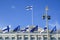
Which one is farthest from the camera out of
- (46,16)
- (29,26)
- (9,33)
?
(9,33)

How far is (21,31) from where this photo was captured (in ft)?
236

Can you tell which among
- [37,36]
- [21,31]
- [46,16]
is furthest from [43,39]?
[46,16]

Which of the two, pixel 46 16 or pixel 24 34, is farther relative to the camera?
pixel 24 34

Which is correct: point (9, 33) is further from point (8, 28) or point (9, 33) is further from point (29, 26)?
point (29, 26)

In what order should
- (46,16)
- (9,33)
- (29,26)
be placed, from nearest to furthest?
(46,16)
(29,26)
(9,33)

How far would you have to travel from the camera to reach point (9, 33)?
73.3 m

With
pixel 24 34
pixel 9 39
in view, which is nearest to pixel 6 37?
pixel 9 39

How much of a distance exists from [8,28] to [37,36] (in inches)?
388

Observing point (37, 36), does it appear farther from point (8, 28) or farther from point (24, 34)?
point (8, 28)

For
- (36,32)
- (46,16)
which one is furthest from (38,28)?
(46,16)

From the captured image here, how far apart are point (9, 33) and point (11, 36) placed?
3.94 feet

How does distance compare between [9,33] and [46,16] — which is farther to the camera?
[9,33]

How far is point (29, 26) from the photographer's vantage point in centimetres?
6869

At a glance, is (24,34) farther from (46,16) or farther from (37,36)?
(46,16)
